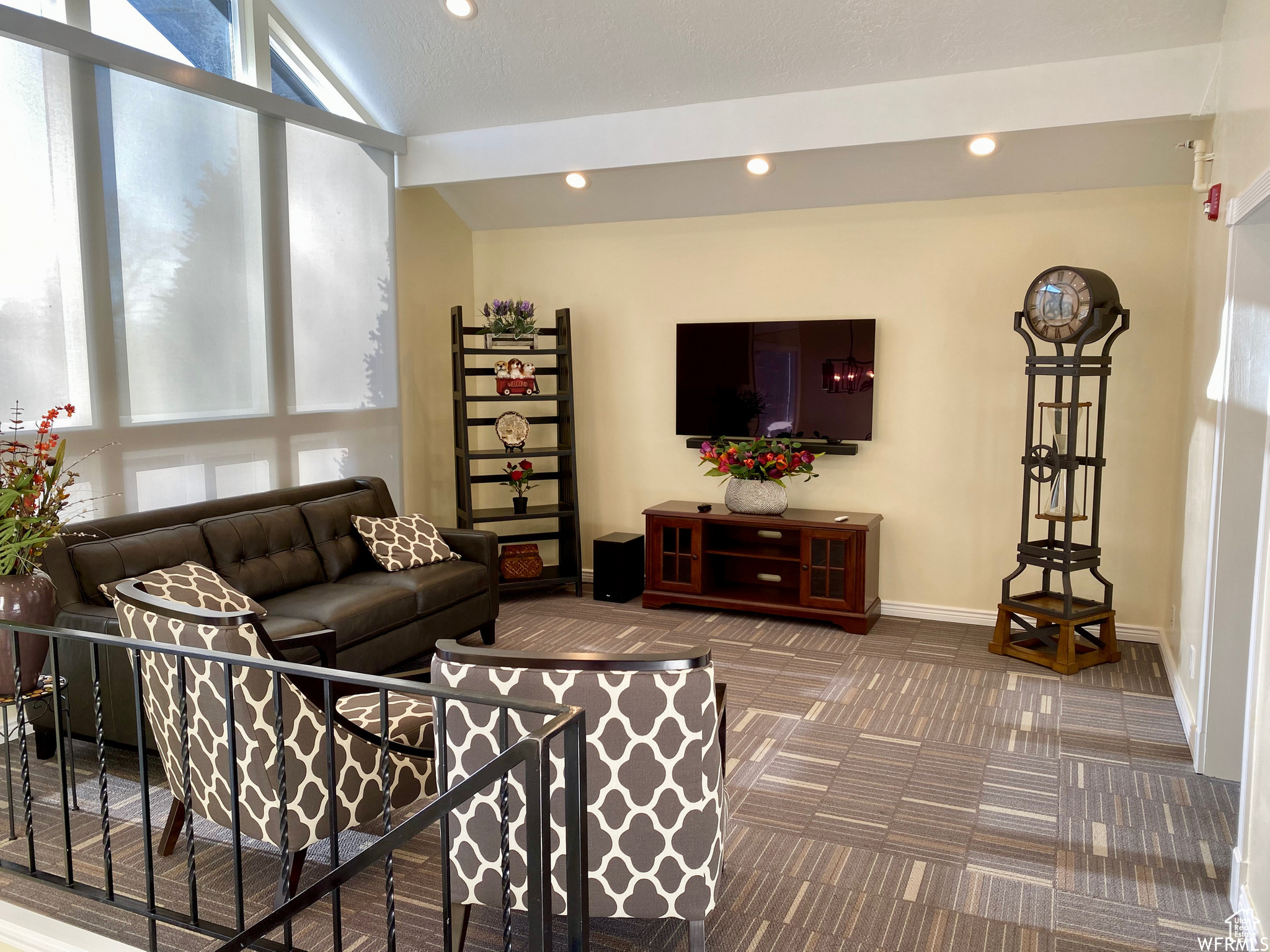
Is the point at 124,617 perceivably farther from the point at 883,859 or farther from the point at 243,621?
the point at 883,859

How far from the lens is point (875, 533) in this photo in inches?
210

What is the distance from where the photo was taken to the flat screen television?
5402 millimetres

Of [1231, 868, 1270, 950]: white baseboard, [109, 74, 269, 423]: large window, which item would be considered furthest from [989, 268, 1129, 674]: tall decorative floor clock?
[109, 74, 269, 423]: large window

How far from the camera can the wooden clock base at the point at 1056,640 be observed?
14.6 ft

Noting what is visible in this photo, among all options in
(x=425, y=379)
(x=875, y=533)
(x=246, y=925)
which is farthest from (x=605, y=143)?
(x=246, y=925)

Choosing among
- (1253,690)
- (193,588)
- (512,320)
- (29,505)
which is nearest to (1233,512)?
(1253,690)

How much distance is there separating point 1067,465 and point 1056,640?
0.94 metres

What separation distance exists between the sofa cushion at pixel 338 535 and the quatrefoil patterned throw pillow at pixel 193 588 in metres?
0.94

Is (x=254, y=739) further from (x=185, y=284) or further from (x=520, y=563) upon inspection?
(x=520, y=563)

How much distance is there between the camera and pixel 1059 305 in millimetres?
4383

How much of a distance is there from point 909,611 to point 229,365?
4013 millimetres

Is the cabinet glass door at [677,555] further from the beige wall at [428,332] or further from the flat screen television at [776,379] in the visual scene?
the beige wall at [428,332]

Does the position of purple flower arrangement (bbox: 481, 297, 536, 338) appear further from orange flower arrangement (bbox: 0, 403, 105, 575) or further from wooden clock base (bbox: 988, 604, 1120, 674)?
wooden clock base (bbox: 988, 604, 1120, 674)

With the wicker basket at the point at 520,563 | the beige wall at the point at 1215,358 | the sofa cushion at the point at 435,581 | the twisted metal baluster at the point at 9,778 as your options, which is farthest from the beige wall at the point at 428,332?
the beige wall at the point at 1215,358
